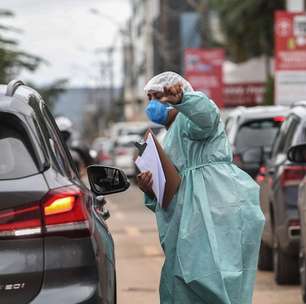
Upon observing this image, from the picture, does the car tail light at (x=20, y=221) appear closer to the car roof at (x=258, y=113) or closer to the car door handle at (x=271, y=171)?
the car door handle at (x=271, y=171)

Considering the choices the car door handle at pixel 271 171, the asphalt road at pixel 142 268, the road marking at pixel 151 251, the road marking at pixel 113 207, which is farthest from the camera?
the road marking at pixel 113 207

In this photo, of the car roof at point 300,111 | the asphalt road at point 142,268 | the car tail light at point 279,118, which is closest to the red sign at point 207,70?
the asphalt road at point 142,268

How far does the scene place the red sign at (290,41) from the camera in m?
26.8

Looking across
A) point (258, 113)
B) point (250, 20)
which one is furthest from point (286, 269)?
point (250, 20)

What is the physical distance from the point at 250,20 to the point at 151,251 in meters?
27.6

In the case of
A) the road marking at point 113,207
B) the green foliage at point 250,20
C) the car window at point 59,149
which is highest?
the green foliage at point 250,20

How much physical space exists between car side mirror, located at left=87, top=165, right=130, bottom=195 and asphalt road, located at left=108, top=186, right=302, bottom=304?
369 cm

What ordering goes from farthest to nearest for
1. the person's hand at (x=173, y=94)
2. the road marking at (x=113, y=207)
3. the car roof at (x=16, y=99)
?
the road marking at (x=113, y=207) < the person's hand at (x=173, y=94) < the car roof at (x=16, y=99)

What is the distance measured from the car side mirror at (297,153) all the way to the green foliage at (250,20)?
104 feet

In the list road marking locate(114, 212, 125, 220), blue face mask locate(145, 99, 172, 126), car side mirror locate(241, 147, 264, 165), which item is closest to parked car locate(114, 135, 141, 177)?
road marking locate(114, 212, 125, 220)

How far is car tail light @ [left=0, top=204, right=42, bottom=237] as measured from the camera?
5.00 m

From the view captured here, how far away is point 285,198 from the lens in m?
11.0

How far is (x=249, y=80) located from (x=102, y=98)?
76.3 meters

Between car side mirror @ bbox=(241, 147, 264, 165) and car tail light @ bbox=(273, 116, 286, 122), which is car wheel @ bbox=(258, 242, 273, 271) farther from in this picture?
car tail light @ bbox=(273, 116, 286, 122)
